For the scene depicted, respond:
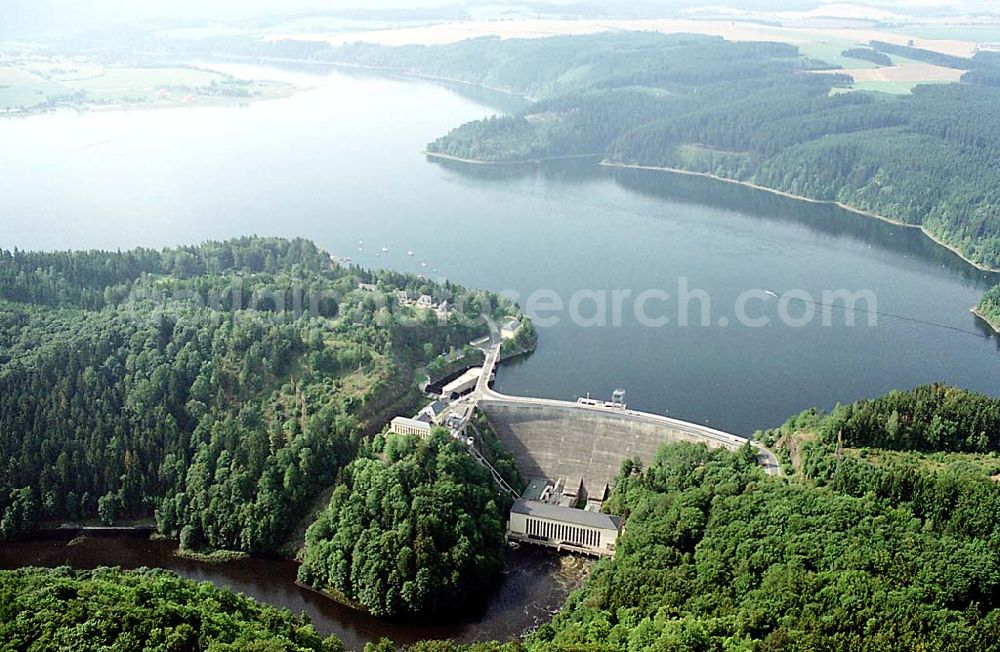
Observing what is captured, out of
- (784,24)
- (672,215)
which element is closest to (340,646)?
(672,215)

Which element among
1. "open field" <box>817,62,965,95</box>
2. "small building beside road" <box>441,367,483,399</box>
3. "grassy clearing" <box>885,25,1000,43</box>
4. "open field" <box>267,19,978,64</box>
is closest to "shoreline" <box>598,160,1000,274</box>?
"open field" <box>817,62,965,95</box>

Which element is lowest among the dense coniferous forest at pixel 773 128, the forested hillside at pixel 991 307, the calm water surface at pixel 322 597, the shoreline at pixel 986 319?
the calm water surface at pixel 322 597

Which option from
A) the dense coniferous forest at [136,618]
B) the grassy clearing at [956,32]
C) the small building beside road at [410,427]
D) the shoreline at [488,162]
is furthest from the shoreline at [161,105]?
the grassy clearing at [956,32]

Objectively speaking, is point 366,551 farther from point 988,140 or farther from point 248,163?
point 988,140

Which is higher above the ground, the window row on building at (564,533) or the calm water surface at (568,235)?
the calm water surface at (568,235)

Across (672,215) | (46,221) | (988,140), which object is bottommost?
(46,221)

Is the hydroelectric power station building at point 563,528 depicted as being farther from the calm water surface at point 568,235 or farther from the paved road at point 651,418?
the calm water surface at point 568,235

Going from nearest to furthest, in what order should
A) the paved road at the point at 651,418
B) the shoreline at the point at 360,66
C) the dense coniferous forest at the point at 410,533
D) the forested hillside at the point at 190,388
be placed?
1. the dense coniferous forest at the point at 410,533
2. the paved road at the point at 651,418
3. the forested hillside at the point at 190,388
4. the shoreline at the point at 360,66
